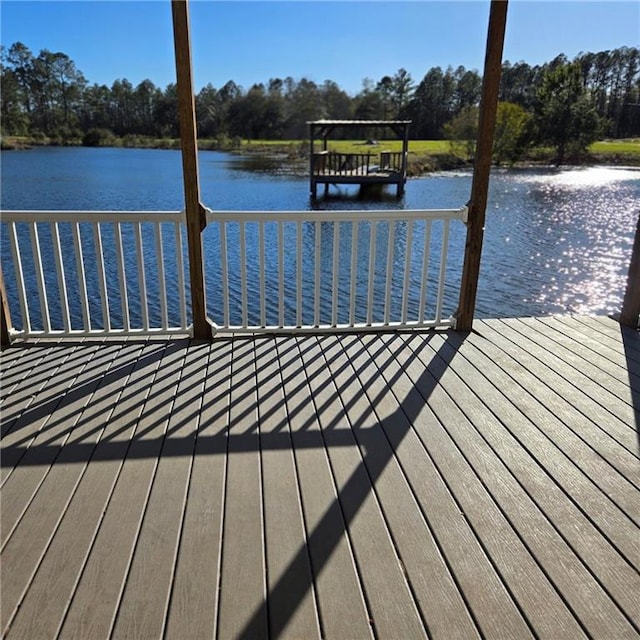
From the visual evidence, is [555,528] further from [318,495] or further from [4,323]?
[4,323]

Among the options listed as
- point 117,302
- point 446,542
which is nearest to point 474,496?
point 446,542

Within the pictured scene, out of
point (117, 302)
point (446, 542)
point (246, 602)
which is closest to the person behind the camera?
point (246, 602)

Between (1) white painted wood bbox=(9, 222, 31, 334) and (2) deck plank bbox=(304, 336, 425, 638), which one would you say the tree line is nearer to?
(1) white painted wood bbox=(9, 222, 31, 334)

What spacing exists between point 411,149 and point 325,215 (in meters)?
19.9

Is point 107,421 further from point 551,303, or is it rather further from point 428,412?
point 551,303

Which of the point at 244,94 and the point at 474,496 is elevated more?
the point at 244,94

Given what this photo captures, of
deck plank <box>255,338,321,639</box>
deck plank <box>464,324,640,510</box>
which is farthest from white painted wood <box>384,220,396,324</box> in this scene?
deck plank <box>255,338,321,639</box>

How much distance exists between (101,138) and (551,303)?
13.0 m

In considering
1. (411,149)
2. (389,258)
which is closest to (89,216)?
(389,258)

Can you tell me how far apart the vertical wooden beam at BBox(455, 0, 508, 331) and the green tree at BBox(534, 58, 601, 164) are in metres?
4.84

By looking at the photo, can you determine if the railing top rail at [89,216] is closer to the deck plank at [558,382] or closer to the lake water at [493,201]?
the deck plank at [558,382]

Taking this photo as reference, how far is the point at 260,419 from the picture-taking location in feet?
7.79

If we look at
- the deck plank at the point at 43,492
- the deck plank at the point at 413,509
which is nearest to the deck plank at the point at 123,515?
the deck plank at the point at 43,492

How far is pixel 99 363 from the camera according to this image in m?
2.97
